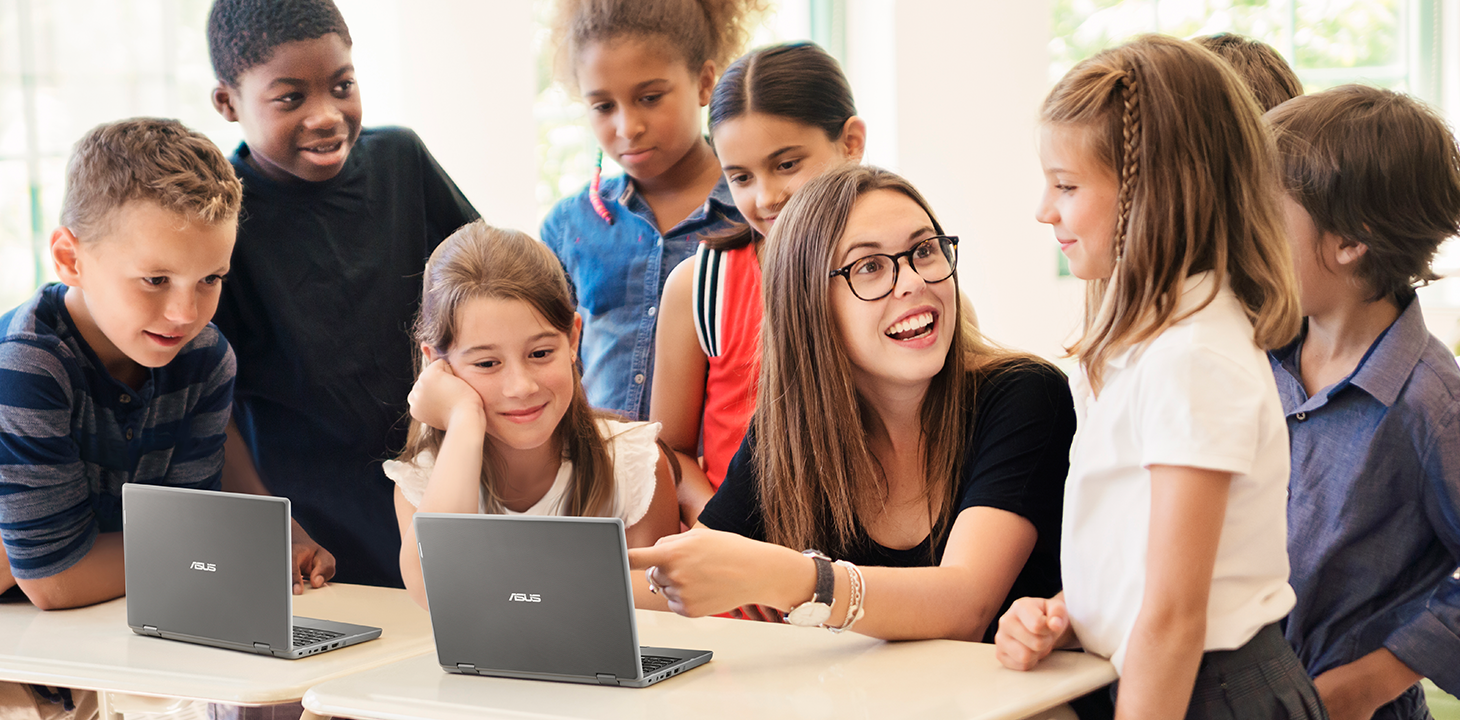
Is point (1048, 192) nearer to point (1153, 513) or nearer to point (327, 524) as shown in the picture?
point (1153, 513)

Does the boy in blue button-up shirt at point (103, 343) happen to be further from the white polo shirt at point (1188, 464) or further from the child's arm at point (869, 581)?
the white polo shirt at point (1188, 464)

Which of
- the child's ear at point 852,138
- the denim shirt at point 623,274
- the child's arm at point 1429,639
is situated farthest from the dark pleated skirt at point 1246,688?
the denim shirt at point 623,274

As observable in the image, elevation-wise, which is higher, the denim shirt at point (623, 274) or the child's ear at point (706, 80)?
the child's ear at point (706, 80)

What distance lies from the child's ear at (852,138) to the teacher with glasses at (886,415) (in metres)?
0.45

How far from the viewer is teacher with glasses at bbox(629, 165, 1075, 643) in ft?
5.14

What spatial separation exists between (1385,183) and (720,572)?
3.32 ft

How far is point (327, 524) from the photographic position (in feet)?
7.11

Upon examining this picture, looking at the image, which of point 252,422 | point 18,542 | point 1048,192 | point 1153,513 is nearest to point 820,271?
point 1048,192

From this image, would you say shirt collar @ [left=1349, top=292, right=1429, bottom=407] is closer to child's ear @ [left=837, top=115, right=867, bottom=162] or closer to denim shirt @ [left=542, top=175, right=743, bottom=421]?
child's ear @ [left=837, top=115, right=867, bottom=162]

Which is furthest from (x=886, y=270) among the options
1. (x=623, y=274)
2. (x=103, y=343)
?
(x=103, y=343)

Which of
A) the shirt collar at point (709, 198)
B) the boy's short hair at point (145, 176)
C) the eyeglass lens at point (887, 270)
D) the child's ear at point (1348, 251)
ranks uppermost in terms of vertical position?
the boy's short hair at point (145, 176)

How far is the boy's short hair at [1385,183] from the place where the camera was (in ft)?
4.96

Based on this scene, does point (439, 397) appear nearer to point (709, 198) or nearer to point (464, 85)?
point (709, 198)

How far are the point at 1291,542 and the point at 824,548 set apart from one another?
0.65m
